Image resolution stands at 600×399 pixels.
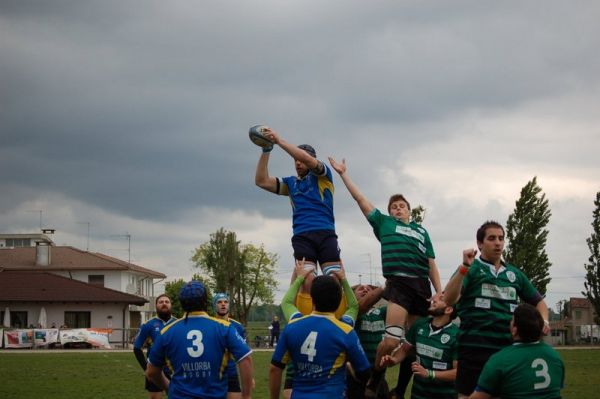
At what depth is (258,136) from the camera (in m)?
10.0

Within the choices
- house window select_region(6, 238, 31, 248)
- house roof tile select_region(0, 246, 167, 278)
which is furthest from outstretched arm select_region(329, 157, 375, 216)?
house window select_region(6, 238, 31, 248)

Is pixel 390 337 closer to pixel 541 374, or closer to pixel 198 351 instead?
pixel 198 351

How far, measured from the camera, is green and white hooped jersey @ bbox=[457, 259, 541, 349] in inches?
356

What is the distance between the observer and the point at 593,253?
68.2 metres

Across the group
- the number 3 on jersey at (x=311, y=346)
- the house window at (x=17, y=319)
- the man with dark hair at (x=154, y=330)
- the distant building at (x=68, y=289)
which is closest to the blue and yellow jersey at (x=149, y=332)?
the man with dark hair at (x=154, y=330)

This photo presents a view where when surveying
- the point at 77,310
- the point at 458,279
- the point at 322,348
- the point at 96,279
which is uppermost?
the point at 96,279

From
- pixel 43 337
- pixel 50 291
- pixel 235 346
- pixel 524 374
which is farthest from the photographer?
pixel 50 291

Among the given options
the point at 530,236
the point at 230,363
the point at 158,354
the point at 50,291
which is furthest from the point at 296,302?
the point at 50,291

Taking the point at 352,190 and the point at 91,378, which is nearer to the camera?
the point at 352,190

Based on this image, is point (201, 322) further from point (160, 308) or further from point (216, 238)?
point (216, 238)

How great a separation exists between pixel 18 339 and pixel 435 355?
5334 cm

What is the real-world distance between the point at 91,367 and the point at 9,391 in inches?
423

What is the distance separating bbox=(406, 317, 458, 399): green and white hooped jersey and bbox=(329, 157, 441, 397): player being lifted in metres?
0.31

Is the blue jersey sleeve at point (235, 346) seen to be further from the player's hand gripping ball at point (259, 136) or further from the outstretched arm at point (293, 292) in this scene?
the player's hand gripping ball at point (259, 136)
